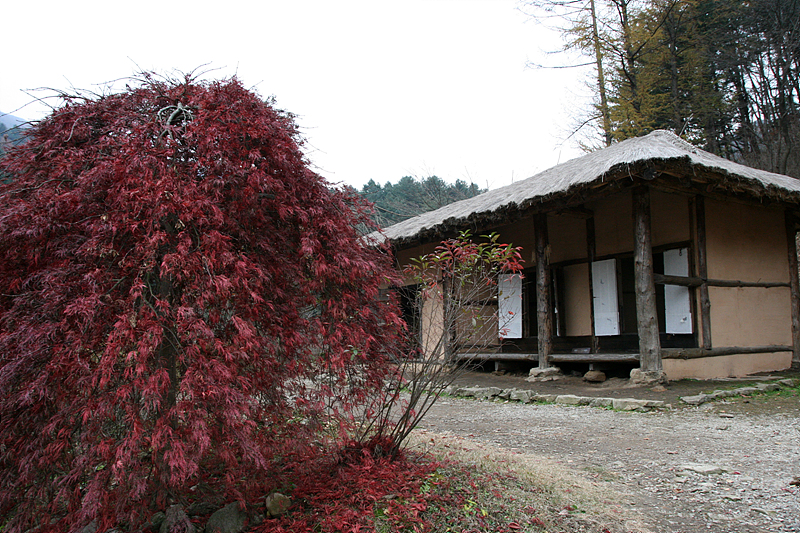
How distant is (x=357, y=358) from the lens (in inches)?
114

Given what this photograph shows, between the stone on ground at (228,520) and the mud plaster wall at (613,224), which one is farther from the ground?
the mud plaster wall at (613,224)

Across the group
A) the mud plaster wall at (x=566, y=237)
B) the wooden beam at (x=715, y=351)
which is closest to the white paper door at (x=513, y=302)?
the mud plaster wall at (x=566, y=237)

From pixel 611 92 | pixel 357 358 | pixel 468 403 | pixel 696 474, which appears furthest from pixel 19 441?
pixel 611 92

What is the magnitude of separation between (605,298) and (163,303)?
26.6ft

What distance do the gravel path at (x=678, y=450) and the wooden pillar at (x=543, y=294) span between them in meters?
1.78

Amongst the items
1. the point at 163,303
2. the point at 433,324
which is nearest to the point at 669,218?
the point at 433,324

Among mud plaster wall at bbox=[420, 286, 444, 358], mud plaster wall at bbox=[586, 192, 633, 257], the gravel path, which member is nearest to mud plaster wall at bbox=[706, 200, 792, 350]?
mud plaster wall at bbox=[586, 192, 633, 257]

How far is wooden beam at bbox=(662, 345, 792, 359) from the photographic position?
7211mm

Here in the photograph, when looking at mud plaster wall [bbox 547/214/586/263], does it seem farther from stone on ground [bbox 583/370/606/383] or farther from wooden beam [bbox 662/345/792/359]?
wooden beam [bbox 662/345/792/359]

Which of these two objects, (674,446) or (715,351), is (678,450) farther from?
(715,351)

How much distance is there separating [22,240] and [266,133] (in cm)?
125

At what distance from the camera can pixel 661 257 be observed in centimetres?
868

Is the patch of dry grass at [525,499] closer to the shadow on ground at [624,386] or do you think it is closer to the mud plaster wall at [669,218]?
the shadow on ground at [624,386]

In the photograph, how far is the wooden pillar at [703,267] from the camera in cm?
763
